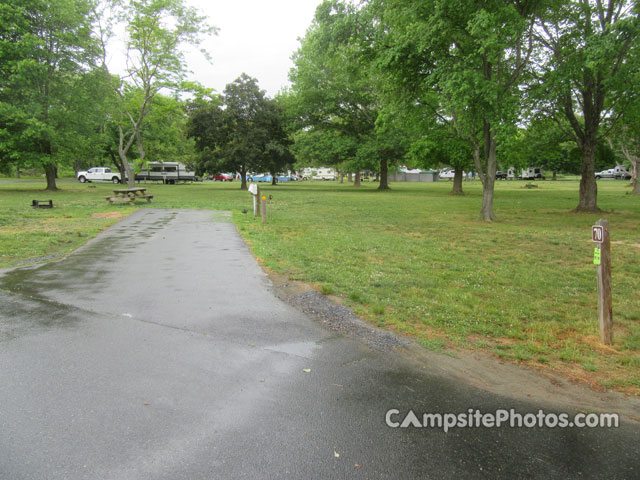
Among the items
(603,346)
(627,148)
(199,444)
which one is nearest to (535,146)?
(627,148)

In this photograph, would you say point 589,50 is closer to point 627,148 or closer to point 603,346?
point 603,346

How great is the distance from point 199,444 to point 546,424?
2446 millimetres

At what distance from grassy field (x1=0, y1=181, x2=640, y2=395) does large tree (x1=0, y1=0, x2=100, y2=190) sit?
15135 millimetres

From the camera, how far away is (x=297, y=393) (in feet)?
10.8

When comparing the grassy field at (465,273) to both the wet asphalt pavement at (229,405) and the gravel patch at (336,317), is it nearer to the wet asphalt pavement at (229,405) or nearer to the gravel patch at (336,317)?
the gravel patch at (336,317)

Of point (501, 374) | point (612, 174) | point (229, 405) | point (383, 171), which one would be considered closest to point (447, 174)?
point (612, 174)

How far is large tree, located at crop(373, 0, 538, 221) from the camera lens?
469 inches

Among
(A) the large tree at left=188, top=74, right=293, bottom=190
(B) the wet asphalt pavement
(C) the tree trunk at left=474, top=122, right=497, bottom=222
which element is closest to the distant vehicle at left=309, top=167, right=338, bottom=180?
(A) the large tree at left=188, top=74, right=293, bottom=190

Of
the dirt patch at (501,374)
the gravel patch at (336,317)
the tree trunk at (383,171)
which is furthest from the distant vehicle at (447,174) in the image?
the dirt patch at (501,374)

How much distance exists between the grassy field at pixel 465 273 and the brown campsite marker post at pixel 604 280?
18 cm

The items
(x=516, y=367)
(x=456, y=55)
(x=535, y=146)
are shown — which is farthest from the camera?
(x=535, y=146)

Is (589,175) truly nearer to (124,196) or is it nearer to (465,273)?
(465,273)

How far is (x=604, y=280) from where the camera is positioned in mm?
4352

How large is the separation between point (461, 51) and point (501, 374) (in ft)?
43.3
